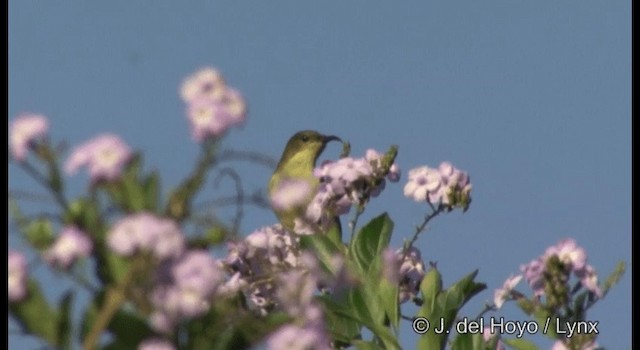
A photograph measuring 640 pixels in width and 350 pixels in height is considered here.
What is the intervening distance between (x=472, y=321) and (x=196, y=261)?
301 centimetres

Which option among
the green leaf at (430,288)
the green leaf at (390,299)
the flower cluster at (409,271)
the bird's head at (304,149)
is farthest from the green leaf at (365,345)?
the bird's head at (304,149)

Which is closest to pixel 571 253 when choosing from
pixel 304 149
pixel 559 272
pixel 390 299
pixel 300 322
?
pixel 559 272

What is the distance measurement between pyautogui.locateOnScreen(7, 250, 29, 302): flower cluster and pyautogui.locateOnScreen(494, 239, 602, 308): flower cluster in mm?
2209

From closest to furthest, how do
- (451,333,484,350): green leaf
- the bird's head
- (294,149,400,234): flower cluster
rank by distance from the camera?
(451,333,484,350): green leaf
(294,149,400,234): flower cluster
the bird's head

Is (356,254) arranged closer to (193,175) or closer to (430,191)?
(430,191)

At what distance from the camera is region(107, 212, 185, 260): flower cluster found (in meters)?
2.45

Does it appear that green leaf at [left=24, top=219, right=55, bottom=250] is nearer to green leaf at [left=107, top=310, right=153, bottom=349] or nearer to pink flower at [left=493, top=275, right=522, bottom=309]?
green leaf at [left=107, top=310, right=153, bottom=349]

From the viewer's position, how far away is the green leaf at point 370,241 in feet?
17.6

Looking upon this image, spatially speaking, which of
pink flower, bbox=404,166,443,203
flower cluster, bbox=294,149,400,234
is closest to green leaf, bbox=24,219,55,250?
flower cluster, bbox=294,149,400,234

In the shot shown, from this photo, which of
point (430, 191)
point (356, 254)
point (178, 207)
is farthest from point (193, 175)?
point (430, 191)

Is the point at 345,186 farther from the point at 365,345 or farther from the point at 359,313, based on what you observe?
the point at 365,345

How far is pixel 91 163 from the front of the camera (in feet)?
8.32

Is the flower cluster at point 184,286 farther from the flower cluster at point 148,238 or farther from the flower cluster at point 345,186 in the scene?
the flower cluster at point 345,186

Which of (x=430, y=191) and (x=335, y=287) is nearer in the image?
(x=335, y=287)
